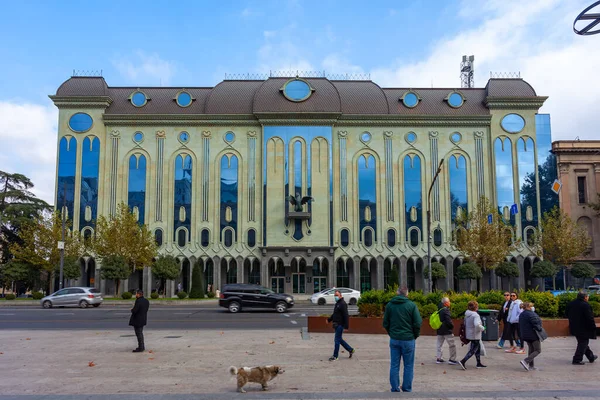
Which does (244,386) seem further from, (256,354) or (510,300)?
(510,300)

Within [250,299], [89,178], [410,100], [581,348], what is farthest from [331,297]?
[89,178]

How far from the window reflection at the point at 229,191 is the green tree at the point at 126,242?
7.63 meters

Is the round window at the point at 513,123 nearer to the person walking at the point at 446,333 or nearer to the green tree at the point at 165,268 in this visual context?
the green tree at the point at 165,268

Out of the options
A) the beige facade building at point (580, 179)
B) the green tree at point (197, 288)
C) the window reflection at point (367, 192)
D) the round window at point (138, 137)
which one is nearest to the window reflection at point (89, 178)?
the round window at point (138, 137)

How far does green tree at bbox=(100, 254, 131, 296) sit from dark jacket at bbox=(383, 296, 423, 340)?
3801 centimetres

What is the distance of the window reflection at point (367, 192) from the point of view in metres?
52.9

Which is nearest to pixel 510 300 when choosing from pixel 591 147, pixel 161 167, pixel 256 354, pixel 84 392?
pixel 256 354

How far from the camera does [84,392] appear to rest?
32.8 feet

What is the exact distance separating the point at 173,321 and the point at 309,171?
29.9 meters

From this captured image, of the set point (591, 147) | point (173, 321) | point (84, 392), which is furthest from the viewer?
point (591, 147)

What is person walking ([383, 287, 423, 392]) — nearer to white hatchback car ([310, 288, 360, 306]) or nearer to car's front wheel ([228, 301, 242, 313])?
car's front wheel ([228, 301, 242, 313])

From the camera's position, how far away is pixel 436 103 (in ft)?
180

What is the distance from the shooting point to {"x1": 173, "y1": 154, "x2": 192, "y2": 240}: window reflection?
5281 centimetres

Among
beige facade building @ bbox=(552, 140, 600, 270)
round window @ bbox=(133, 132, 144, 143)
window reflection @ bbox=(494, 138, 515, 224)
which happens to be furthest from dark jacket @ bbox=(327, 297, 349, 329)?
beige facade building @ bbox=(552, 140, 600, 270)
